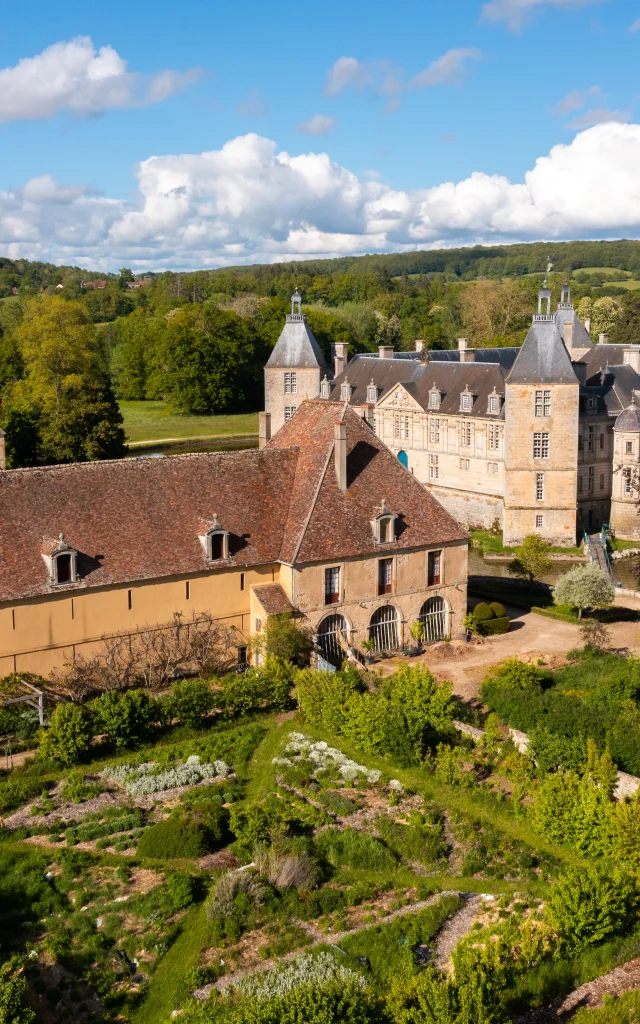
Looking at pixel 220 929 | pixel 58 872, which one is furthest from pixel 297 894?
pixel 58 872

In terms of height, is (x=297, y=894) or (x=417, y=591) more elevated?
(x=417, y=591)

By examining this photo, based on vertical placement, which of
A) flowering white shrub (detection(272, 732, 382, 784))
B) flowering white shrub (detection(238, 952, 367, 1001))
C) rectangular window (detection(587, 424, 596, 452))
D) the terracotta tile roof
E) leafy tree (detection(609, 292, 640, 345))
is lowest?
flowering white shrub (detection(238, 952, 367, 1001))

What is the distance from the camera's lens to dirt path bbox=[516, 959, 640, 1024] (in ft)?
59.6

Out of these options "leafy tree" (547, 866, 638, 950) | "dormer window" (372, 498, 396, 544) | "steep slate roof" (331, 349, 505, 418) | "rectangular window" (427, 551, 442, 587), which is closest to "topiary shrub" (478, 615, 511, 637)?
"rectangular window" (427, 551, 442, 587)

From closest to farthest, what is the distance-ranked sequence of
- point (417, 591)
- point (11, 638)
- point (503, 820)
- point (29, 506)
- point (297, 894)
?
point (297, 894) < point (503, 820) < point (11, 638) < point (29, 506) < point (417, 591)

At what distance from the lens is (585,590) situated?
132ft

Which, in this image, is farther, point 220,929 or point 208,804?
point 208,804

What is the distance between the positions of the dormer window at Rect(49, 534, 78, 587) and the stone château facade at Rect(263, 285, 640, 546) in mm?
31625

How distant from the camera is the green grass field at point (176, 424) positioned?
A: 90.9 meters

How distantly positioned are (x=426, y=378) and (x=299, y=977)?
53.0m

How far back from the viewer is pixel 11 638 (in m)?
30.2

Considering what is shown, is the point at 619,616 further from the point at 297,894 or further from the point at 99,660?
the point at 297,894

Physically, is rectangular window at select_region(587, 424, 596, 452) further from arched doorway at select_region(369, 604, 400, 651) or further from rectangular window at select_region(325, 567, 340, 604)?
rectangular window at select_region(325, 567, 340, 604)

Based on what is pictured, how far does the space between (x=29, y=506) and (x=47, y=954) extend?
51.2 feet
